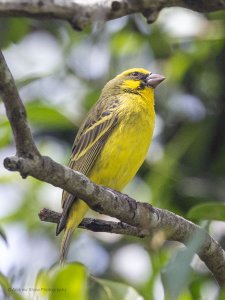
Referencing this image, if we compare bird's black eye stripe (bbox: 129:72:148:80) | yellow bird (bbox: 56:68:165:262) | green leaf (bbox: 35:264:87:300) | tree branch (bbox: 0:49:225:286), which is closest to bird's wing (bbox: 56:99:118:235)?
yellow bird (bbox: 56:68:165:262)

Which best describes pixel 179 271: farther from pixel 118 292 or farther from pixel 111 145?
pixel 111 145

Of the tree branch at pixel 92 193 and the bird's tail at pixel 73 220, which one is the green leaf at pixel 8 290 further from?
the bird's tail at pixel 73 220

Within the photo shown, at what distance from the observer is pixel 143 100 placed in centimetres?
489

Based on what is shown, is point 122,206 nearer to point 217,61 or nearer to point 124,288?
point 124,288

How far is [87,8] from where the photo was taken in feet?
8.91

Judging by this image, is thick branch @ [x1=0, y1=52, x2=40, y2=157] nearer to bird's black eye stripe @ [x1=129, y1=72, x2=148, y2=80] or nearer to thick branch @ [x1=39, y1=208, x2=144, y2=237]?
thick branch @ [x1=39, y1=208, x2=144, y2=237]

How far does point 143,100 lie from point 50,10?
7.57 ft

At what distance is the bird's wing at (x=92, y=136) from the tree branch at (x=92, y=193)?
1.72ft

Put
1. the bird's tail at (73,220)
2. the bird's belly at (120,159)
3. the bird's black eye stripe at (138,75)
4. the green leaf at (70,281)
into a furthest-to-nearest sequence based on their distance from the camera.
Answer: the bird's black eye stripe at (138,75)
the bird's belly at (120,159)
the bird's tail at (73,220)
the green leaf at (70,281)

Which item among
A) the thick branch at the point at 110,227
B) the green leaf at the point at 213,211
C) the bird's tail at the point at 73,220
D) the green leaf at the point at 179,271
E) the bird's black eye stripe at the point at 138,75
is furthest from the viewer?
the bird's black eye stripe at the point at 138,75

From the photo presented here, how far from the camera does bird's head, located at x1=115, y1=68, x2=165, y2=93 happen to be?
5.09 meters

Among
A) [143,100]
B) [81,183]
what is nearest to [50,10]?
[81,183]

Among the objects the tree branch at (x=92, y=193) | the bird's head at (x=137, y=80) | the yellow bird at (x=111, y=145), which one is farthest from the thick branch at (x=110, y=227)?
the bird's head at (x=137, y=80)

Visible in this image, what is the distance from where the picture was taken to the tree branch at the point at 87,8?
2553 mm
